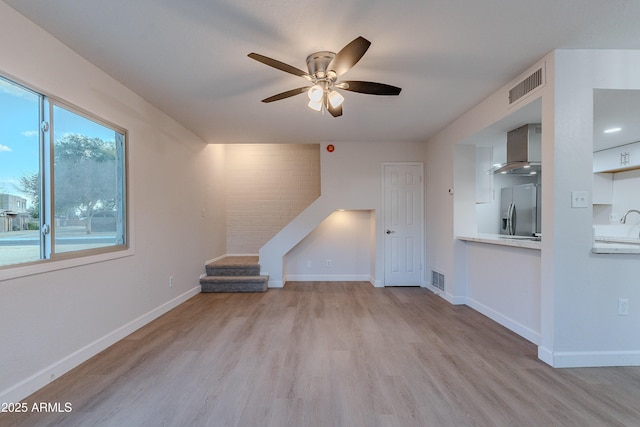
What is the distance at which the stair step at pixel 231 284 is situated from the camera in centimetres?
452

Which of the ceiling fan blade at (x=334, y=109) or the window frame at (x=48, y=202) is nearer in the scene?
the window frame at (x=48, y=202)

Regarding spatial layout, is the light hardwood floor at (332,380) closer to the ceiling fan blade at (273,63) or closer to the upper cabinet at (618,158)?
the ceiling fan blade at (273,63)

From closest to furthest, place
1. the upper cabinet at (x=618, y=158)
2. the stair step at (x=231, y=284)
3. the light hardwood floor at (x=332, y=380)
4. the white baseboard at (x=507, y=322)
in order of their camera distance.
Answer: the light hardwood floor at (x=332, y=380)
the white baseboard at (x=507, y=322)
the upper cabinet at (x=618, y=158)
the stair step at (x=231, y=284)

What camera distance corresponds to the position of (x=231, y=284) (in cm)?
453

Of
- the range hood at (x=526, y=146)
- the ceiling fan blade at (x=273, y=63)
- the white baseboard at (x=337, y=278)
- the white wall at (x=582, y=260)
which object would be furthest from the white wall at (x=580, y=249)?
the white baseboard at (x=337, y=278)

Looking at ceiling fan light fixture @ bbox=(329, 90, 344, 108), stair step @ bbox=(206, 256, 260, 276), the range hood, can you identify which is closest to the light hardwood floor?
stair step @ bbox=(206, 256, 260, 276)

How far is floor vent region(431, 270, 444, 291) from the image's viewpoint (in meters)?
4.30

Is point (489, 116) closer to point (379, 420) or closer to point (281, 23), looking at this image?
point (281, 23)

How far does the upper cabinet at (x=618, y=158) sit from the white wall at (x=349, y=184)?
9.66 feet

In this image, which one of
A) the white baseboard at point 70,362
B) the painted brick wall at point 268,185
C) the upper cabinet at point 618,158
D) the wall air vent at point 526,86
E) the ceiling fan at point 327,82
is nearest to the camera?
the white baseboard at point 70,362

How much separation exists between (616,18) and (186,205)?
474 centimetres

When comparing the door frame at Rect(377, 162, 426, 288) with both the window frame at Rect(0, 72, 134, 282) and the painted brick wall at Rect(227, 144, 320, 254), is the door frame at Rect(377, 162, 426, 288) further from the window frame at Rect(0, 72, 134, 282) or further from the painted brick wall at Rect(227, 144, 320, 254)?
the window frame at Rect(0, 72, 134, 282)

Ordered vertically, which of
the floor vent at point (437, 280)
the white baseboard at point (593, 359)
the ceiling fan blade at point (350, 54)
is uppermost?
the ceiling fan blade at point (350, 54)

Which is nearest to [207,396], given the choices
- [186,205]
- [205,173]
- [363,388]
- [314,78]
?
[363,388]
